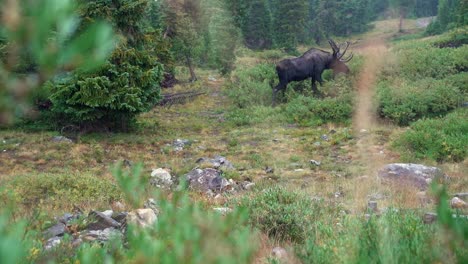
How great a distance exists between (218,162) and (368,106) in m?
9.44

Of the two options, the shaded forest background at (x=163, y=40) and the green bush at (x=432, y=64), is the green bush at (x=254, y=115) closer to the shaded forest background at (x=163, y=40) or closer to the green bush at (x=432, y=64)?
the shaded forest background at (x=163, y=40)

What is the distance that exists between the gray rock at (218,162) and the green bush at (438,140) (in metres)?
5.01

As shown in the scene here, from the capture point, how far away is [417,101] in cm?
1791

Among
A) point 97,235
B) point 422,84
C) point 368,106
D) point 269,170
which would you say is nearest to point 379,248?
point 97,235

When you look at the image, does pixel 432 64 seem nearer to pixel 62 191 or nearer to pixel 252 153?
pixel 252 153

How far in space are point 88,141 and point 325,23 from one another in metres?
47.0

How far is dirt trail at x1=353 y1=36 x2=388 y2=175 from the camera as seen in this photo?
43.9ft

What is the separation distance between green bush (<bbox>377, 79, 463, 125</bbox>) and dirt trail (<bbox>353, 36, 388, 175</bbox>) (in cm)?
70

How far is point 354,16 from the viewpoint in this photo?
54.6 metres

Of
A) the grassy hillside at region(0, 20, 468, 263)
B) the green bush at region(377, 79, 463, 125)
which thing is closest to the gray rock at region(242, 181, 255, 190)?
the grassy hillside at region(0, 20, 468, 263)

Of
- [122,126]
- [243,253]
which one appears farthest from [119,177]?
[122,126]

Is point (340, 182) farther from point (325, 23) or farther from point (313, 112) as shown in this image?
point (325, 23)

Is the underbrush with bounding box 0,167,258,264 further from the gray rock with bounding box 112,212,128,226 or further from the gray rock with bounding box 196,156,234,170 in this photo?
the gray rock with bounding box 196,156,234,170

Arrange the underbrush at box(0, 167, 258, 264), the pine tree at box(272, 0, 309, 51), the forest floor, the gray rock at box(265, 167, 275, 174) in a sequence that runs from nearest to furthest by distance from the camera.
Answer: the underbrush at box(0, 167, 258, 264), the forest floor, the gray rock at box(265, 167, 275, 174), the pine tree at box(272, 0, 309, 51)
